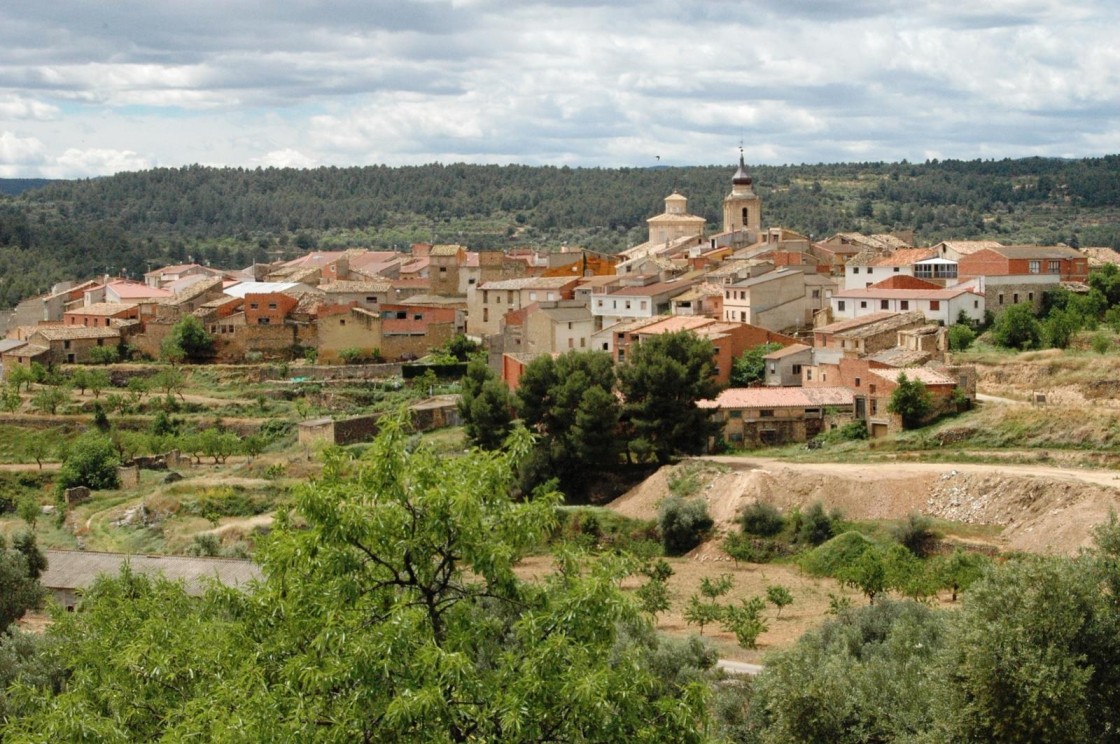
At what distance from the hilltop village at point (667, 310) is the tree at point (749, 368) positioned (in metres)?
0.23

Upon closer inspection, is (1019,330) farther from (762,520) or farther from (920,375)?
(762,520)

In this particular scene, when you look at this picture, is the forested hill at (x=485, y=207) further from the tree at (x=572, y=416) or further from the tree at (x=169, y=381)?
the tree at (x=572, y=416)

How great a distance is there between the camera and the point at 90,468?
4706 centimetres

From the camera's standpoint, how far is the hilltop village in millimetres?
43375

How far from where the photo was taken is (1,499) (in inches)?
1827

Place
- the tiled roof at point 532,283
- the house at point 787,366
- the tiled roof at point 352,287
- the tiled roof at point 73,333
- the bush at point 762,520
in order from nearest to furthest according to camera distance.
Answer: the bush at point 762,520, the house at point 787,366, the tiled roof at point 532,283, the tiled roof at point 73,333, the tiled roof at point 352,287

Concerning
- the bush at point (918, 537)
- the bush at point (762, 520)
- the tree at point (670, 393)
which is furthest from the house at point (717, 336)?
the bush at point (918, 537)

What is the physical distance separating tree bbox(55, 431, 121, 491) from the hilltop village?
12.0 m

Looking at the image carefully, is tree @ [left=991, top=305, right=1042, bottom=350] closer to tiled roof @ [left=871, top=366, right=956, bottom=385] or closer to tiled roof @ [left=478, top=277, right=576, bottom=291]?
tiled roof @ [left=871, top=366, right=956, bottom=385]

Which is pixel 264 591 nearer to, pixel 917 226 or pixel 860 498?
pixel 860 498

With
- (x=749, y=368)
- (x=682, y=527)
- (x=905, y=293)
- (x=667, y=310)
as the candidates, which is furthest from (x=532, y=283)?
(x=682, y=527)

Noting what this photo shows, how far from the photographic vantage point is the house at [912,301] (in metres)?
47.2

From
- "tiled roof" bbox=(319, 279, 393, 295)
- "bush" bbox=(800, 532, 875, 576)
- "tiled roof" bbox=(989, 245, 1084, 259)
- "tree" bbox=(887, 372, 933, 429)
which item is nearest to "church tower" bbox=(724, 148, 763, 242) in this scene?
"tiled roof" bbox=(319, 279, 393, 295)

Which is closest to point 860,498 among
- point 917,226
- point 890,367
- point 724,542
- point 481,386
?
point 724,542
